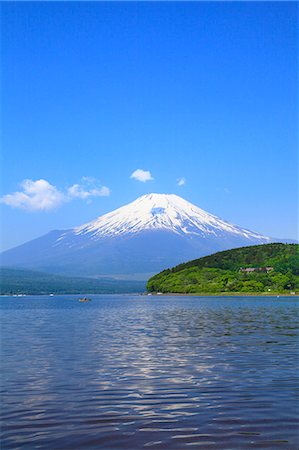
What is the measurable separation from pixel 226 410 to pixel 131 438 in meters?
3.21

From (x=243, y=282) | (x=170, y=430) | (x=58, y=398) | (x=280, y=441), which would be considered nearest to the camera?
(x=280, y=441)

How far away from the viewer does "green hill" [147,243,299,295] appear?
533ft

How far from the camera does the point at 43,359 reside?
958 inches

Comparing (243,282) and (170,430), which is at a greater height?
(243,282)

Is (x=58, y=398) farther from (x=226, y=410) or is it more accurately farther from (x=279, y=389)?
(x=279, y=389)

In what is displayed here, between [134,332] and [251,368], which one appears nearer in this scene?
[251,368]

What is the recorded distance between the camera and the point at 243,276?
17500cm

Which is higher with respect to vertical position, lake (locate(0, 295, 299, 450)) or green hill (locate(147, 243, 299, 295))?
green hill (locate(147, 243, 299, 295))

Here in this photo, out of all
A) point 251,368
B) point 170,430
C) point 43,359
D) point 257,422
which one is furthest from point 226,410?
point 43,359

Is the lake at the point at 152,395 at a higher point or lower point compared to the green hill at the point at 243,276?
lower

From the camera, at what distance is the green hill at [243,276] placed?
16238cm

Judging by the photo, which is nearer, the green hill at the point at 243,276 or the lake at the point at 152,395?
the lake at the point at 152,395

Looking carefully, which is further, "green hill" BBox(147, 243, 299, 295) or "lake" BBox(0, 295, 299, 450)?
"green hill" BBox(147, 243, 299, 295)

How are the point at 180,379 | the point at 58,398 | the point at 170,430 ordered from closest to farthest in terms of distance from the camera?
the point at 170,430 < the point at 58,398 < the point at 180,379
